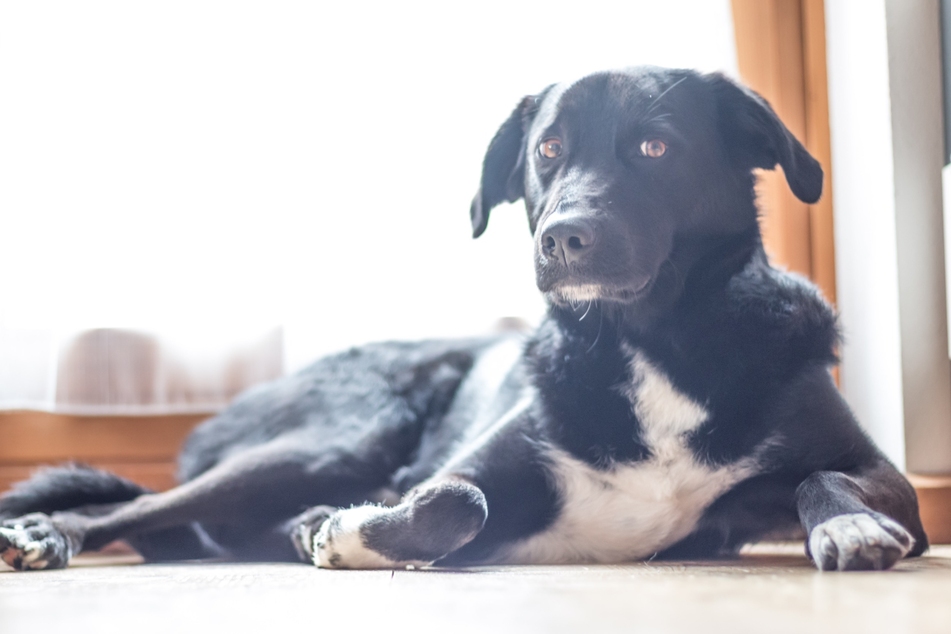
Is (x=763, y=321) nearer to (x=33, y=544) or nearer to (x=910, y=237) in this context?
(x=910, y=237)

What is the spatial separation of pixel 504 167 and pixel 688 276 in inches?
22.0

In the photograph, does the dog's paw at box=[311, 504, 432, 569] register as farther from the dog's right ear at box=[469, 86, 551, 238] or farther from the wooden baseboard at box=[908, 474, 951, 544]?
the wooden baseboard at box=[908, 474, 951, 544]

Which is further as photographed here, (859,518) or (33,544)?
(33,544)

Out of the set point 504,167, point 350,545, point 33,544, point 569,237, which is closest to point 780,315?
point 569,237

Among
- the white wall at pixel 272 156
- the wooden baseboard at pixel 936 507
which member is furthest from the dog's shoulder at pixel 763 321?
the white wall at pixel 272 156

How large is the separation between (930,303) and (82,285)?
2.23 m

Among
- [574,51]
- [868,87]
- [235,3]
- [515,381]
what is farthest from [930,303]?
[235,3]

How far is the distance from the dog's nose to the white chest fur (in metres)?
0.26

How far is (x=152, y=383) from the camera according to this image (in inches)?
97.4

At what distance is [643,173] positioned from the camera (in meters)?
1.53

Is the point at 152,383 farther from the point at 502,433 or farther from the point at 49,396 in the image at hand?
the point at 502,433

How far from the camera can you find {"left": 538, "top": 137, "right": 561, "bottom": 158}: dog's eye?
5.40 feet

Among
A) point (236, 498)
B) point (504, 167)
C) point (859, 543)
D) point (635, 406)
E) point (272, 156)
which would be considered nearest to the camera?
point (859, 543)

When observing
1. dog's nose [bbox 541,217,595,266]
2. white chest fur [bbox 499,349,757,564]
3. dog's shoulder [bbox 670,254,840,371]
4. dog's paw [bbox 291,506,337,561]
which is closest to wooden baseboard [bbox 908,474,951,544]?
dog's shoulder [bbox 670,254,840,371]
